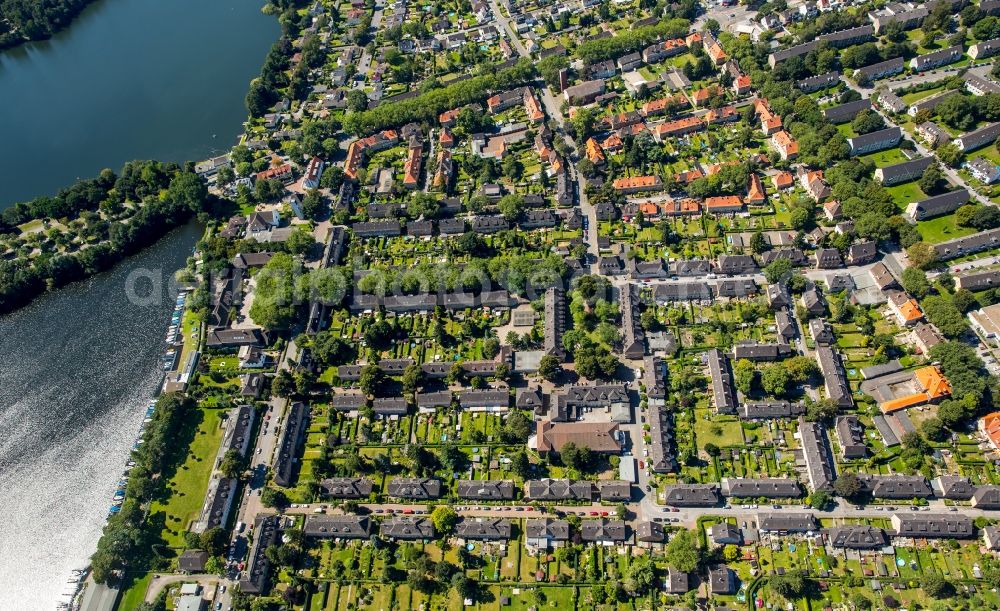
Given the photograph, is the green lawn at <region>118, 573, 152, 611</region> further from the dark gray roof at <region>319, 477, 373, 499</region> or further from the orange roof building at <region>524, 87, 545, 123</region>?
the orange roof building at <region>524, 87, 545, 123</region>

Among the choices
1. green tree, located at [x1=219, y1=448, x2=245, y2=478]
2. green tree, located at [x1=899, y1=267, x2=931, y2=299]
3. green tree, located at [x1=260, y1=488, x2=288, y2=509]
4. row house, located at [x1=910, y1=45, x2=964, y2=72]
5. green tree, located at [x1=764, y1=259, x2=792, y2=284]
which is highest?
row house, located at [x1=910, y1=45, x2=964, y2=72]

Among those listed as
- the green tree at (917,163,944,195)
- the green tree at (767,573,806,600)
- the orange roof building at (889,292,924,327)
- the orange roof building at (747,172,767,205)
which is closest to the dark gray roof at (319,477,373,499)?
the green tree at (767,573,806,600)

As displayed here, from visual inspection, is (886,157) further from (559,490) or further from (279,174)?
(279,174)

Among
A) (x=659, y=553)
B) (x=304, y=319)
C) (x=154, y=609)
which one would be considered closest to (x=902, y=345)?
(x=659, y=553)

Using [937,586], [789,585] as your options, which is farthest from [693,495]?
[937,586]

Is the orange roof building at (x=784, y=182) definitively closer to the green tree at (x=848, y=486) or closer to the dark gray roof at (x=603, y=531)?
the green tree at (x=848, y=486)

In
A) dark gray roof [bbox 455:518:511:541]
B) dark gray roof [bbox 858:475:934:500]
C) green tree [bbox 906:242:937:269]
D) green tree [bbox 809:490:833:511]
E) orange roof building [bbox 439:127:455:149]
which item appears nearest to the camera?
green tree [bbox 809:490:833:511]
